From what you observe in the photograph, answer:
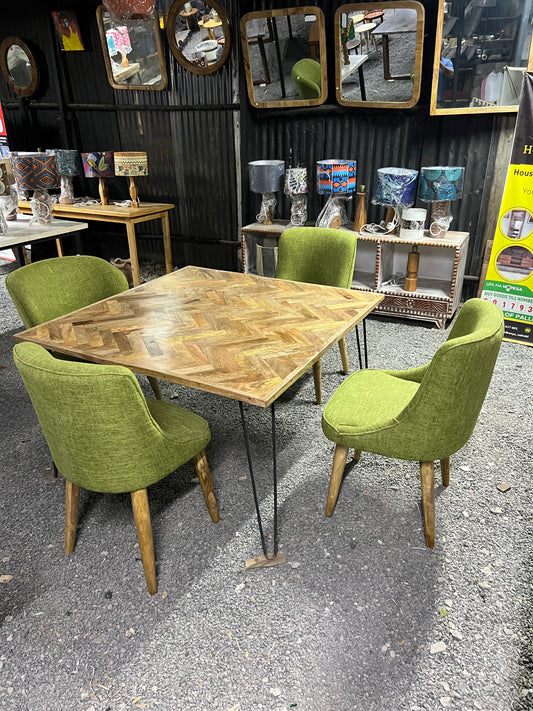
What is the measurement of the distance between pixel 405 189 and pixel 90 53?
3.46 m

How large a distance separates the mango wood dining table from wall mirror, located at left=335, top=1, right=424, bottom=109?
209 cm

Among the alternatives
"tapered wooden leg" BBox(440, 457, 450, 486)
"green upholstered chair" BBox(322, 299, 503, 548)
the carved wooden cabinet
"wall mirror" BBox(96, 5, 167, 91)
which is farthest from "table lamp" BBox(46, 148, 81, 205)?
"tapered wooden leg" BBox(440, 457, 450, 486)

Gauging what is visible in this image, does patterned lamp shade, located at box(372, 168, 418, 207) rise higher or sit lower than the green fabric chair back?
higher

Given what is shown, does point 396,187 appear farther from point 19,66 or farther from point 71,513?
point 19,66

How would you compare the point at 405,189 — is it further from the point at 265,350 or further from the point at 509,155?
the point at 265,350

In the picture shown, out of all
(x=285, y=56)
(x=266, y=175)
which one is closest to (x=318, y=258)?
(x=266, y=175)

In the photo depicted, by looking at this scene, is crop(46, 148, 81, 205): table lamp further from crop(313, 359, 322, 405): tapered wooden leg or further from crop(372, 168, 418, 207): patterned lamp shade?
crop(313, 359, 322, 405): tapered wooden leg

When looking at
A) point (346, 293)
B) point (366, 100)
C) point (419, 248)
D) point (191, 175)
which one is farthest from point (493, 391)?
point (191, 175)

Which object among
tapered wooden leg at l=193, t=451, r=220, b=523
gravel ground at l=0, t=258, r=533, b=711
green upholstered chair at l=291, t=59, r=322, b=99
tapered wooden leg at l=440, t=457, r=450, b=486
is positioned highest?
green upholstered chair at l=291, t=59, r=322, b=99

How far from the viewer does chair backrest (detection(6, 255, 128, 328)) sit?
7.38 feet

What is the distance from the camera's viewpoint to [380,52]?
3676 millimetres

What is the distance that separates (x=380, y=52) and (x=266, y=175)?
3.82ft

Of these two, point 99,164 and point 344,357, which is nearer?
point 344,357

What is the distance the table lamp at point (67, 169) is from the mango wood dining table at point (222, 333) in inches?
116
